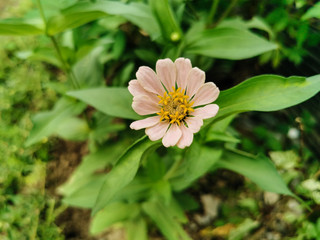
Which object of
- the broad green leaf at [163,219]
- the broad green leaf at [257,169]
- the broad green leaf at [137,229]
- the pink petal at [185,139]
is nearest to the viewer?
the pink petal at [185,139]

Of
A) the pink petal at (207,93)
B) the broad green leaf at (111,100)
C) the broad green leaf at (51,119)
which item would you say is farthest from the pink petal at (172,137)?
the broad green leaf at (51,119)

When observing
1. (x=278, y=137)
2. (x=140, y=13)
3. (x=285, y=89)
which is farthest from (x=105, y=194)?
(x=278, y=137)

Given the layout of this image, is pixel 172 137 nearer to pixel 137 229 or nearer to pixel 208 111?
pixel 208 111

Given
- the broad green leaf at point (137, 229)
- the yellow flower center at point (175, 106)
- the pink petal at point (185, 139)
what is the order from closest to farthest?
1. the pink petal at point (185, 139)
2. the yellow flower center at point (175, 106)
3. the broad green leaf at point (137, 229)

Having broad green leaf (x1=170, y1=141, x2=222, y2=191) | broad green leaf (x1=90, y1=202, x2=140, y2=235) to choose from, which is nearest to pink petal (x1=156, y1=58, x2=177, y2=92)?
broad green leaf (x1=170, y1=141, x2=222, y2=191)

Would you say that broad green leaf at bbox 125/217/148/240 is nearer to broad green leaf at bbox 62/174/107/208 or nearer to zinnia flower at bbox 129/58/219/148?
broad green leaf at bbox 62/174/107/208

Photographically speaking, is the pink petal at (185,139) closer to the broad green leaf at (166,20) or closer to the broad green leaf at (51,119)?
the broad green leaf at (166,20)
